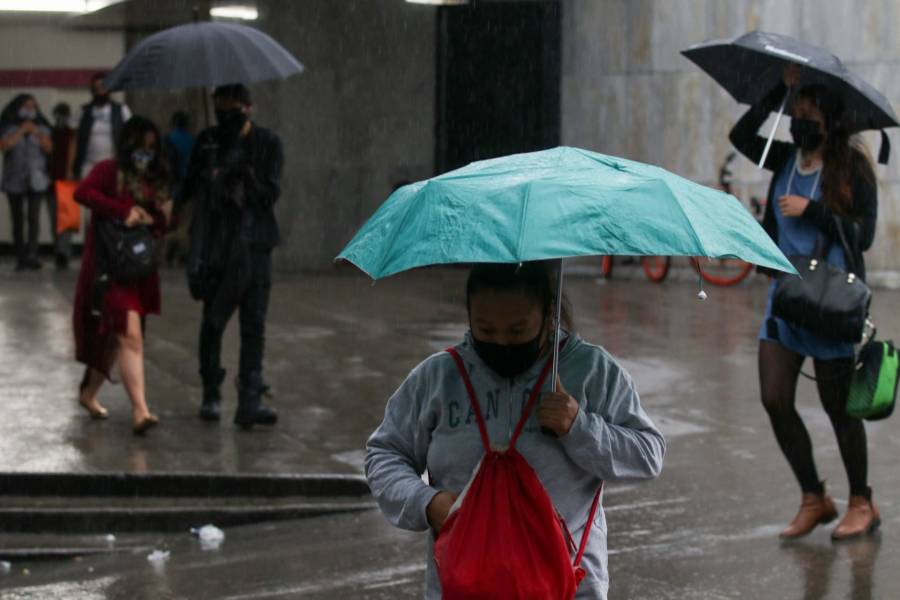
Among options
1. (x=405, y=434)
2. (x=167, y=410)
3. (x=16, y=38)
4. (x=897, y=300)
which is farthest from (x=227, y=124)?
(x=16, y=38)

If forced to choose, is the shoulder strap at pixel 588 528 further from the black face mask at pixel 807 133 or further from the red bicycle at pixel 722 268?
the red bicycle at pixel 722 268

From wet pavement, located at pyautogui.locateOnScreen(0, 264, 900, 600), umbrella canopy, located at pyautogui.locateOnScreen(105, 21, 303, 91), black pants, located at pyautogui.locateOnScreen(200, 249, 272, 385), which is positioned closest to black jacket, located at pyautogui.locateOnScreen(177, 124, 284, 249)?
black pants, located at pyautogui.locateOnScreen(200, 249, 272, 385)

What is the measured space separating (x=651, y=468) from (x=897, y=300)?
12089mm

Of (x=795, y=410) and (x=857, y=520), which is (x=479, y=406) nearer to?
(x=795, y=410)

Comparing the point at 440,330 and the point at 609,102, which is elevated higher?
the point at 609,102

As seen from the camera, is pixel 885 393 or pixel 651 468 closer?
pixel 651 468

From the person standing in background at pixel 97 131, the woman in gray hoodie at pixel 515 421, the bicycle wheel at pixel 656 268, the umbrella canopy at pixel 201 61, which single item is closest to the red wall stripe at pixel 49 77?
the person standing in background at pixel 97 131

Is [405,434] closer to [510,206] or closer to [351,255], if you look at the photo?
[351,255]

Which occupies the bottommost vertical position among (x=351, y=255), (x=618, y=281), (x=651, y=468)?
(x=618, y=281)

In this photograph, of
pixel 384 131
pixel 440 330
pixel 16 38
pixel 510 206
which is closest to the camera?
pixel 510 206

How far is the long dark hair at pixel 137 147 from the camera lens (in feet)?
28.5

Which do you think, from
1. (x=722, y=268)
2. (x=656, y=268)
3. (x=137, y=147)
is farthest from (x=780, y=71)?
(x=722, y=268)

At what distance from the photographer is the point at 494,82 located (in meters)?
19.0

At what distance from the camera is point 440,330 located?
12.7m
